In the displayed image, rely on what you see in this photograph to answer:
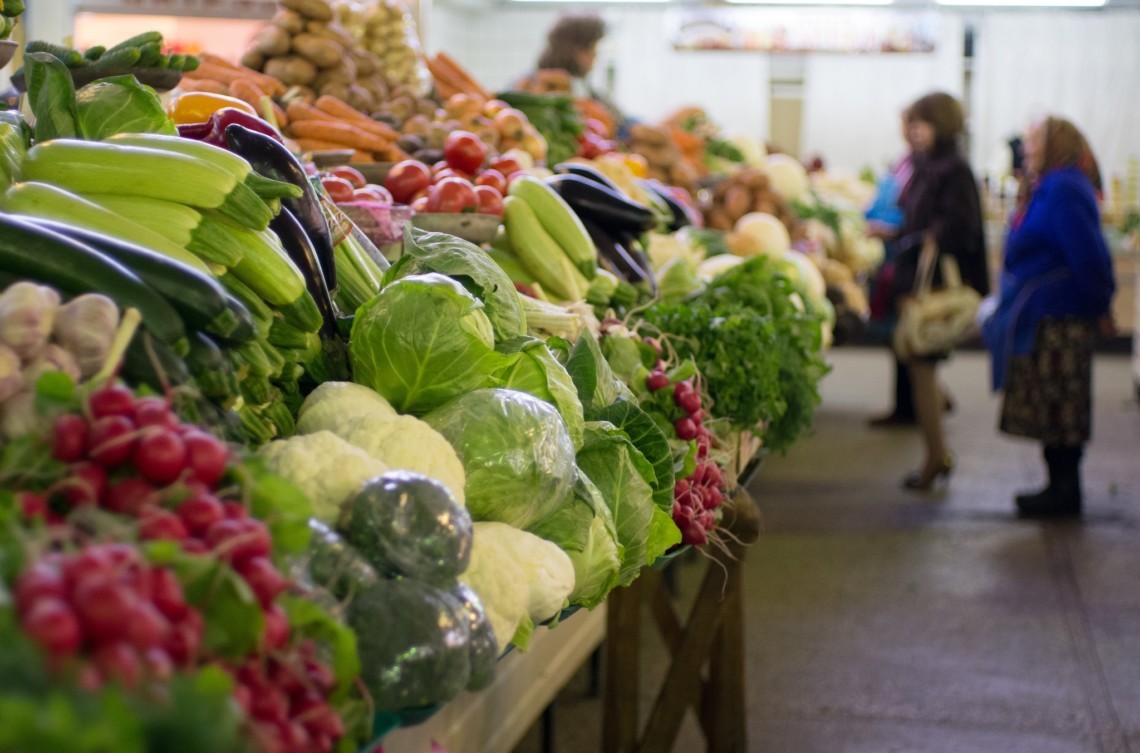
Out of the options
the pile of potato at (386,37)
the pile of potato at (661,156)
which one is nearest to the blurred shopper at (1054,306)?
the pile of potato at (661,156)

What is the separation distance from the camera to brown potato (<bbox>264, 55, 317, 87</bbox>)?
364cm

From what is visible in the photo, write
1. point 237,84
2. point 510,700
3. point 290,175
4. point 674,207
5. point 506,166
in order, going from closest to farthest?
point 290,175, point 510,700, point 237,84, point 506,166, point 674,207

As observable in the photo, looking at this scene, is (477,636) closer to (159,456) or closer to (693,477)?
(159,456)

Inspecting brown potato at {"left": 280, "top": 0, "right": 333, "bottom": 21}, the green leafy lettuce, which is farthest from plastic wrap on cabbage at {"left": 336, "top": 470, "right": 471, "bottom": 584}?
brown potato at {"left": 280, "top": 0, "right": 333, "bottom": 21}

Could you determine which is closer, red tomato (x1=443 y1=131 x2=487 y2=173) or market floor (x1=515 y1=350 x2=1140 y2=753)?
red tomato (x1=443 y1=131 x2=487 y2=173)

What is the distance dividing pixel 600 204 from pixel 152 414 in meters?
Answer: 2.10

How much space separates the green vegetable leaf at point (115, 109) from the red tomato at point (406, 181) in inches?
45.1

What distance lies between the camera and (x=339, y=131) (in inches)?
124

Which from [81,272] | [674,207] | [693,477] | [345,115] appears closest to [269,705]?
[81,272]

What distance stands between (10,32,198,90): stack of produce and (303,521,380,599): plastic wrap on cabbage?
1.27 m

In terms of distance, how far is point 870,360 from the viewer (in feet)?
36.2

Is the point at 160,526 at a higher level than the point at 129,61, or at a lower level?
lower

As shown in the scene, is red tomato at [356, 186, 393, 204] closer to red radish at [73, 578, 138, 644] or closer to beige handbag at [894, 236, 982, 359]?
red radish at [73, 578, 138, 644]

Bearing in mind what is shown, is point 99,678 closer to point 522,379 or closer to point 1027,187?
point 522,379
